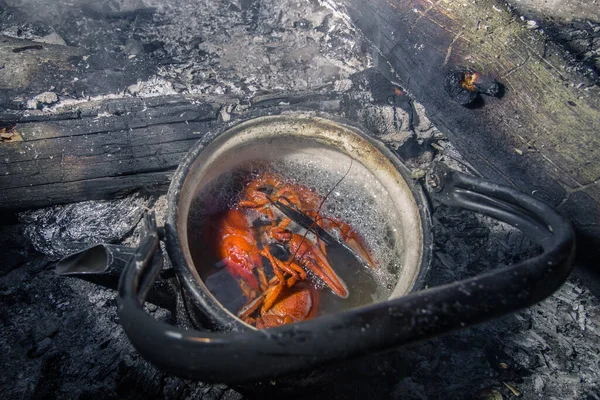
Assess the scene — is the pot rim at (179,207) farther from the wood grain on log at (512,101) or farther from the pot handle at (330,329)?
the wood grain on log at (512,101)

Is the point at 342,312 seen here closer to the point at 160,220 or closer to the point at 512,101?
the point at 160,220

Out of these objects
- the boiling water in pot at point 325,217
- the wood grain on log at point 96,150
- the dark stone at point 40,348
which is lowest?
the dark stone at point 40,348

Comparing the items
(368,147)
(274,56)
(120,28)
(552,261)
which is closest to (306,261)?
(368,147)

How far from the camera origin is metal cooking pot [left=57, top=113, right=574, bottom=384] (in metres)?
1.07

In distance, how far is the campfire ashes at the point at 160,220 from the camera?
8.40 ft

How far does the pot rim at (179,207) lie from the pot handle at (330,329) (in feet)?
1.17

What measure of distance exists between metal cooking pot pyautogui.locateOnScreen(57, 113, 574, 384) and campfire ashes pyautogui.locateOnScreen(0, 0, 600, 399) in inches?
11.3

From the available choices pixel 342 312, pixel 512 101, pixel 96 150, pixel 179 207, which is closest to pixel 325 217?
pixel 179 207

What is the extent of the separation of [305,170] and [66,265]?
163 cm

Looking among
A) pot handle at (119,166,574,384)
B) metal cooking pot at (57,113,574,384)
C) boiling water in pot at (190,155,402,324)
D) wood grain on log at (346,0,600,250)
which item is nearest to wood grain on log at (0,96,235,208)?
boiling water in pot at (190,155,402,324)

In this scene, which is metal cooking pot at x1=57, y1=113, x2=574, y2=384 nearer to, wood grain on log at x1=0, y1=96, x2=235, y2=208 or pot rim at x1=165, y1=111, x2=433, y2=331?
pot rim at x1=165, y1=111, x2=433, y2=331

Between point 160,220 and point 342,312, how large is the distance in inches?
97.8

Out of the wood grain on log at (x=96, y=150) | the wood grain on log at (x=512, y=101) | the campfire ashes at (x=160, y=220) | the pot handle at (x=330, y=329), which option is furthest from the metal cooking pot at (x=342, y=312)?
the wood grain on log at (x=512, y=101)

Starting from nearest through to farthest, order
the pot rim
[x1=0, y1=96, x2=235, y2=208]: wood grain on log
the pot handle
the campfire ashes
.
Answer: the pot handle, the pot rim, the campfire ashes, [x1=0, y1=96, x2=235, y2=208]: wood grain on log
